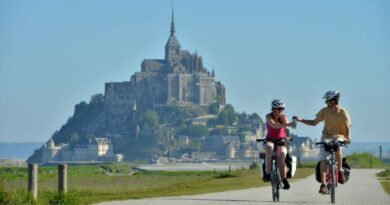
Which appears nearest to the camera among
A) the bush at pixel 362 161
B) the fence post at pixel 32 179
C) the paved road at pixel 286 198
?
the paved road at pixel 286 198

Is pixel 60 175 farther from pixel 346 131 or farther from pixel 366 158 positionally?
pixel 366 158

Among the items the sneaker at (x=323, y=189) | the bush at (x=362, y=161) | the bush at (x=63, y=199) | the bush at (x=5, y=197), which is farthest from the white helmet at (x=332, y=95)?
the bush at (x=362, y=161)

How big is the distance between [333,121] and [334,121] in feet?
0.05

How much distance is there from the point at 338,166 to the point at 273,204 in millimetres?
1021

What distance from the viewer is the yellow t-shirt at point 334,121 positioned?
15719mm

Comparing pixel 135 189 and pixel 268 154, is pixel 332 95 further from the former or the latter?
pixel 135 189

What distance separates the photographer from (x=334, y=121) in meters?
15.8

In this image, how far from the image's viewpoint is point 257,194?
19094 mm

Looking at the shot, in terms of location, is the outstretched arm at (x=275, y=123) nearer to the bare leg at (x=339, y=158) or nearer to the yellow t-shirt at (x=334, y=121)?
the yellow t-shirt at (x=334, y=121)

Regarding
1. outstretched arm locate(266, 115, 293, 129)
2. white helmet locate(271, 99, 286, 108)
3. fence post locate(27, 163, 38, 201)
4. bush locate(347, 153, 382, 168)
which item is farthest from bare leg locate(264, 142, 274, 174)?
bush locate(347, 153, 382, 168)

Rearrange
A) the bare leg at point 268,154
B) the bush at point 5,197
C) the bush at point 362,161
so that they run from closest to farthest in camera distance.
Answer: the bare leg at point 268,154 < the bush at point 5,197 < the bush at point 362,161

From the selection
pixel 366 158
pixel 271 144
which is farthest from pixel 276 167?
pixel 366 158

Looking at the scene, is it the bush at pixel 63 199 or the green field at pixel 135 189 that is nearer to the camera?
the bush at pixel 63 199

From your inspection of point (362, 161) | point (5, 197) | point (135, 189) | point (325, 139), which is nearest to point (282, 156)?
point (325, 139)
